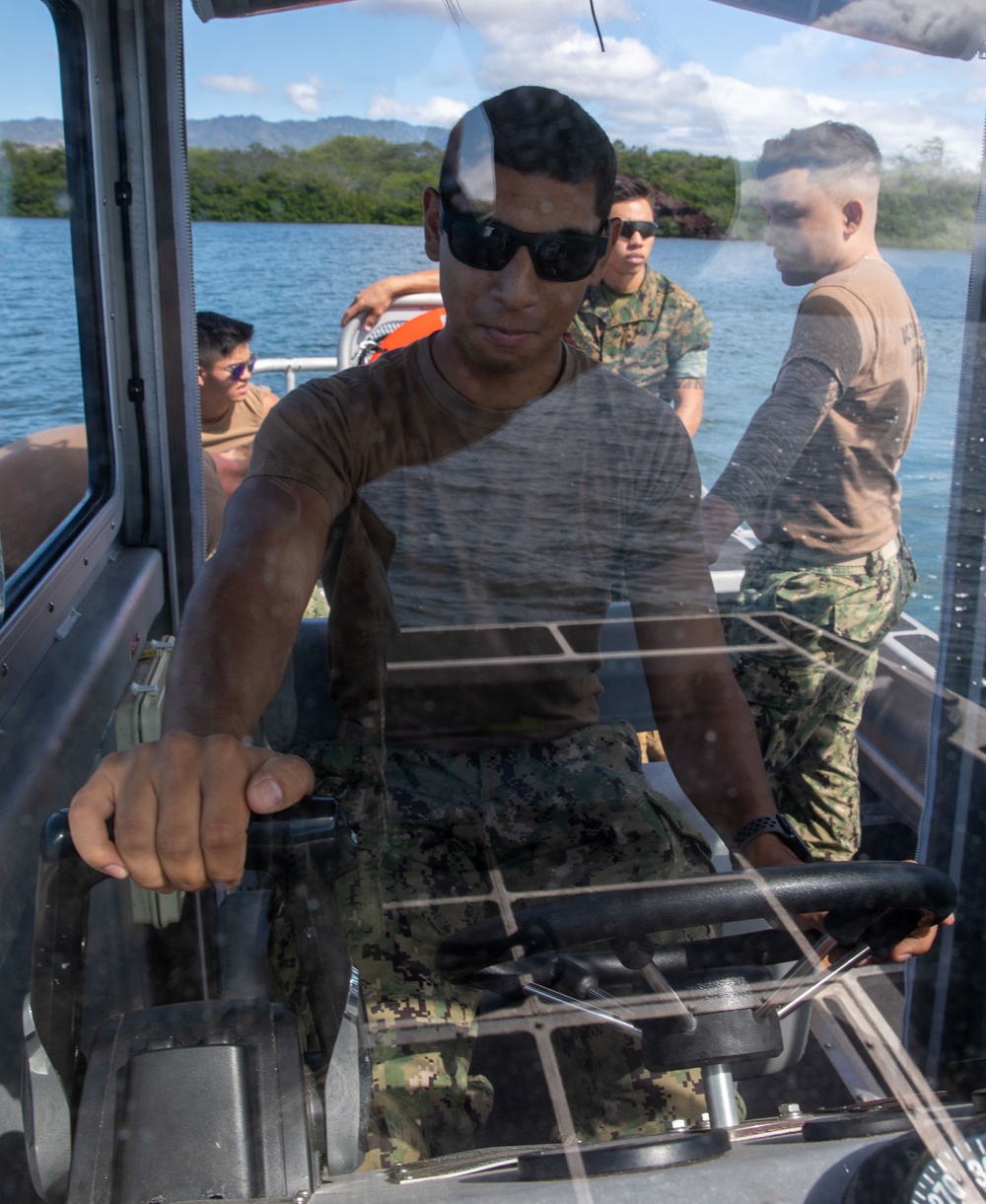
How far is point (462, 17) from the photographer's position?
1.08 meters

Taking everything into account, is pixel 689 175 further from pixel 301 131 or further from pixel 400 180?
pixel 301 131

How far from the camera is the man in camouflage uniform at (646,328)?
1.26 meters

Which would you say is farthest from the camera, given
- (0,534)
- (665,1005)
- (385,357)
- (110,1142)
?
(385,357)

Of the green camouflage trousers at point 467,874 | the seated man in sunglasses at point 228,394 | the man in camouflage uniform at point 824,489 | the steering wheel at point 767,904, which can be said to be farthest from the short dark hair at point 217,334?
the steering wheel at point 767,904

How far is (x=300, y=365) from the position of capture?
1.40 metres

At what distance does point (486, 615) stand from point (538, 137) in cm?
59

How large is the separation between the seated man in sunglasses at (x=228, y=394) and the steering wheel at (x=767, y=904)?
2.71ft

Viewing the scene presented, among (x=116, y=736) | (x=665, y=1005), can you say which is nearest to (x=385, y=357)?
(x=116, y=736)

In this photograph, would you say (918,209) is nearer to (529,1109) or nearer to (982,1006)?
(982,1006)

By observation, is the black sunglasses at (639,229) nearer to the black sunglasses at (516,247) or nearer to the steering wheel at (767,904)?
the black sunglasses at (516,247)

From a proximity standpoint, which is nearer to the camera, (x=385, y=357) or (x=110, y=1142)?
(x=110, y=1142)

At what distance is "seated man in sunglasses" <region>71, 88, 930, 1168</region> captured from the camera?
1129mm

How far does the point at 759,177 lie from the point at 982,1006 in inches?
42.0

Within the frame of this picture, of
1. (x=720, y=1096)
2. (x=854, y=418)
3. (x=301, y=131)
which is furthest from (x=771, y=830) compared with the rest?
(x=301, y=131)
